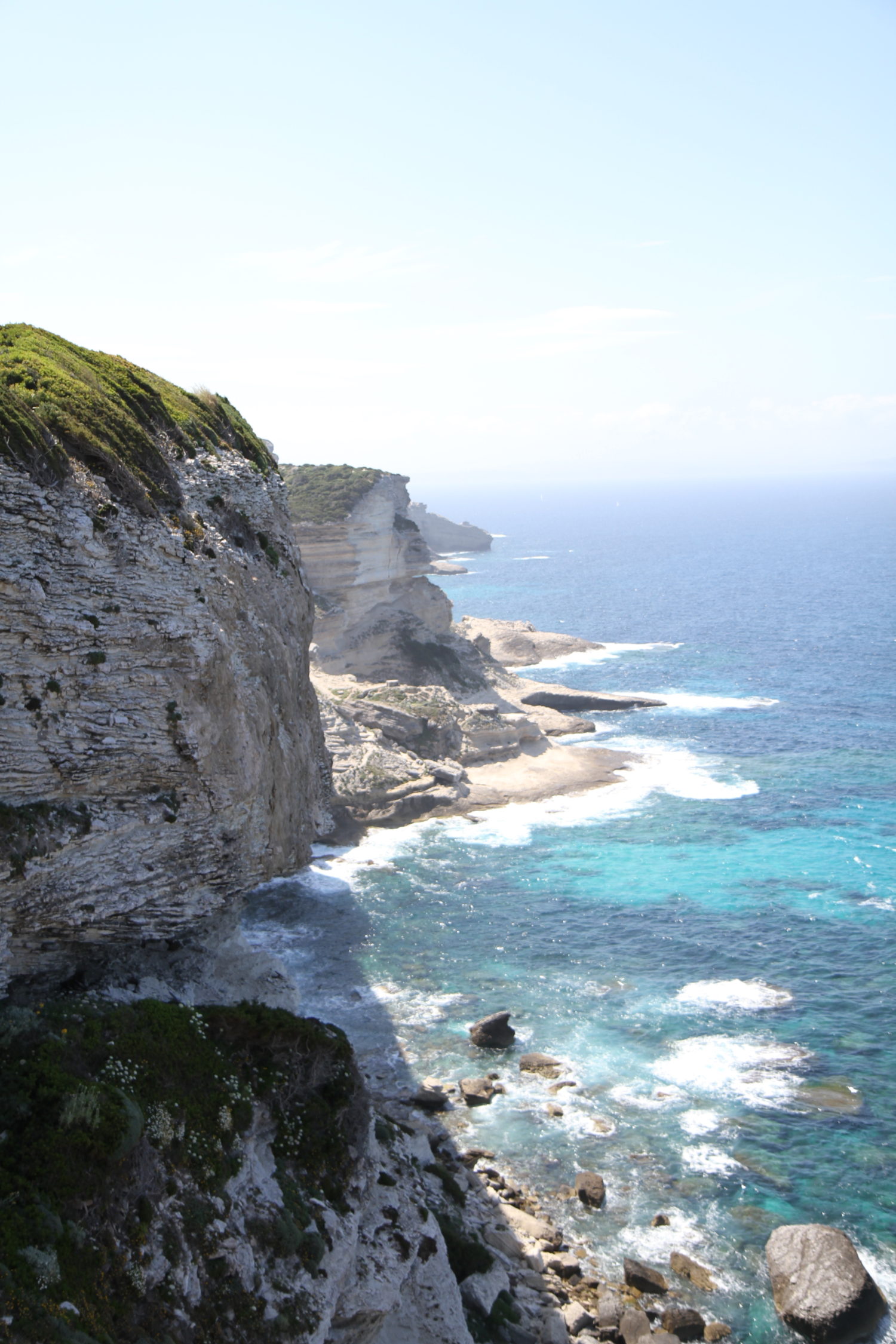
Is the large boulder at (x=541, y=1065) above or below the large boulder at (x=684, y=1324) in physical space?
above

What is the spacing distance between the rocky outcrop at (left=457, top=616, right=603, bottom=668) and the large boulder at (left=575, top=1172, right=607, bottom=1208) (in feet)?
237

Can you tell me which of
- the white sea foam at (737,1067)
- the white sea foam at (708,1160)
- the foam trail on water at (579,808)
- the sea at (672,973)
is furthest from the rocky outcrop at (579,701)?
the white sea foam at (708,1160)

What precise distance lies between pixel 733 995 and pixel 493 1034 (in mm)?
9755

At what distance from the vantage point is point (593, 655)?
106 metres

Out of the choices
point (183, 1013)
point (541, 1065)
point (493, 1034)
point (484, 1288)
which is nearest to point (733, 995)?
point (541, 1065)

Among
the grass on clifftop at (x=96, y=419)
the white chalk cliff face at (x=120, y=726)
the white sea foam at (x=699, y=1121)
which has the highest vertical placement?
the grass on clifftop at (x=96, y=419)

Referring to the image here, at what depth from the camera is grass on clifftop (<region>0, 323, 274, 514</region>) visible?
20312 millimetres

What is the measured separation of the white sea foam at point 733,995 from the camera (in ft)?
118

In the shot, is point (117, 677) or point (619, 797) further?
point (619, 797)

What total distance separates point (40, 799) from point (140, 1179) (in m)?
7.30

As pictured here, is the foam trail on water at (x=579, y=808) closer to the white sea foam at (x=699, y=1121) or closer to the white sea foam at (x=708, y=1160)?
the white sea foam at (x=699, y=1121)

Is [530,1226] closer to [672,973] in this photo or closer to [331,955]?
[672,973]

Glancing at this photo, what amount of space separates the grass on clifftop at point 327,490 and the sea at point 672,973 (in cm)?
2716

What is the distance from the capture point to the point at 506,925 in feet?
140
